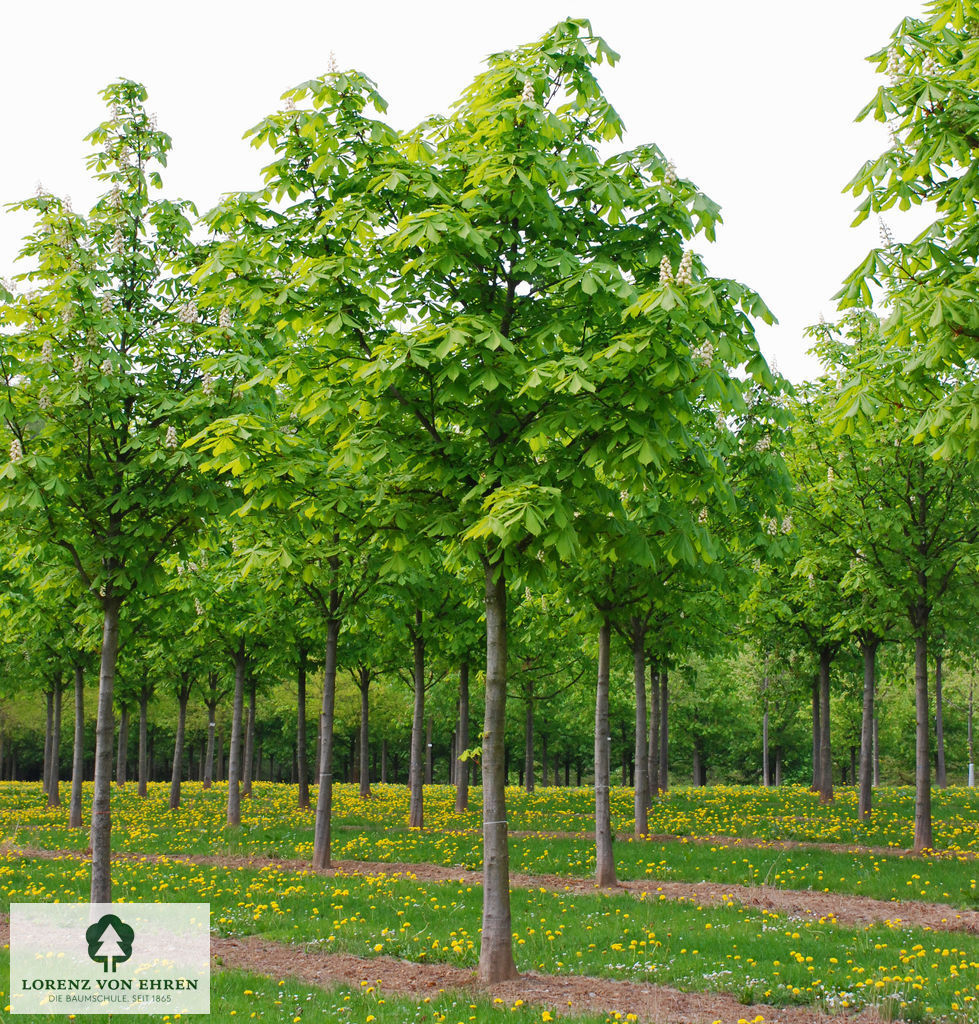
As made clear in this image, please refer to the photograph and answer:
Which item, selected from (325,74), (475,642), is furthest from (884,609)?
(325,74)

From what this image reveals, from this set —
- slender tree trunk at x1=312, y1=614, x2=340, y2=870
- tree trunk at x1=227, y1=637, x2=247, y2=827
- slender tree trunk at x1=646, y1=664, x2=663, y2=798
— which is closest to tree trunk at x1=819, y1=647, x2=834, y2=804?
slender tree trunk at x1=646, y1=664, x2=663, y2=798

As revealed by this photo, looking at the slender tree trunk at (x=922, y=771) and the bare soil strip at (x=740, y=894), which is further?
the slender tree trunk at (x=922, y=771)

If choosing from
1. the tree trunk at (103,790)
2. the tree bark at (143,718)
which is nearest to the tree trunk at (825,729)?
the tree trunk at (103,790)

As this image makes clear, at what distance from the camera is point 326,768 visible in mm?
15656

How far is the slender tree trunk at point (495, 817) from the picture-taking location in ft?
26.4

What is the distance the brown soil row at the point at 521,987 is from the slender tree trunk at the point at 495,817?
0.25m

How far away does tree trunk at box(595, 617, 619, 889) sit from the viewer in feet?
43.2

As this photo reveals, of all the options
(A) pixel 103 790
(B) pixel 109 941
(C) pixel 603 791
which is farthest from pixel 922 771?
→ (A) pixel 103 790

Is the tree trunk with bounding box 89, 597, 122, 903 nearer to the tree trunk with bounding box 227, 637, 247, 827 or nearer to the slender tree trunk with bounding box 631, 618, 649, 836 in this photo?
the slender tree trunk with bounding box 631, 618, 649, 836

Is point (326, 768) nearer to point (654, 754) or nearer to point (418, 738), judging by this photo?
point (418, 738)

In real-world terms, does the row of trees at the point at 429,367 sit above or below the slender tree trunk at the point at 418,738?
above

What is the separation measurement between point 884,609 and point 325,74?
1405 cm

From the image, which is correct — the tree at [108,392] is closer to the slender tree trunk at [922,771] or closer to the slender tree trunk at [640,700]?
the slender tree trunk at [640,700]

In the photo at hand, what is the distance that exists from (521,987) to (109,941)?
16.0 ft
